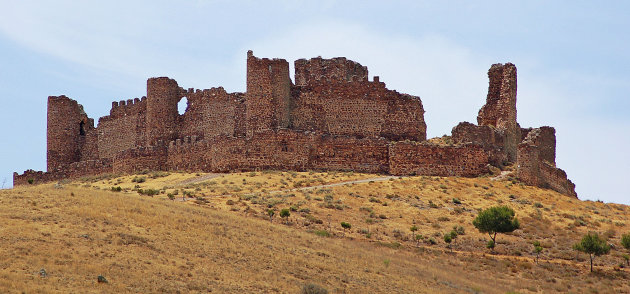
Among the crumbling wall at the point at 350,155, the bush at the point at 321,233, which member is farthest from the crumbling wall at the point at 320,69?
the bush at the point at 321,233

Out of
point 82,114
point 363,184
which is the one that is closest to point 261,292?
point 363,184

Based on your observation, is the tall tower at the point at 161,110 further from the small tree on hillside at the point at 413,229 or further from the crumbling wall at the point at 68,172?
the small tree on hillside at the point at 413,229

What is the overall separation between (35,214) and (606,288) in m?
21.6

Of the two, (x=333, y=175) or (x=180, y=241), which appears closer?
(x=180, y=241)

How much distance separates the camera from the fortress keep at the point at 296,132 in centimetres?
5628

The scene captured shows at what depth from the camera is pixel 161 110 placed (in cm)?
6388

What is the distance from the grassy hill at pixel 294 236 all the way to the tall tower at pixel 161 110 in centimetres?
691

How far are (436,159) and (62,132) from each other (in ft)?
88.0

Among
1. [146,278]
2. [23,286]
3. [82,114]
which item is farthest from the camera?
[82,114]

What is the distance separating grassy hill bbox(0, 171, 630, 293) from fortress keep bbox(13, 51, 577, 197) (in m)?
1.92

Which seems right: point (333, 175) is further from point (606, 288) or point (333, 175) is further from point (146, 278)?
point (146, 278)

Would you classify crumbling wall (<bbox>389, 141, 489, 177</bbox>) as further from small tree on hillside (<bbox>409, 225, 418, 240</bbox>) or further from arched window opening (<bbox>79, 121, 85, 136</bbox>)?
arched window opening (<bbox>79, 121, 85, 136</bbox>)

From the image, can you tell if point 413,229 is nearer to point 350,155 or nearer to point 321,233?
point 321,233

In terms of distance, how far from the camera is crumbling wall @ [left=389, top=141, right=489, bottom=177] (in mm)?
56562
